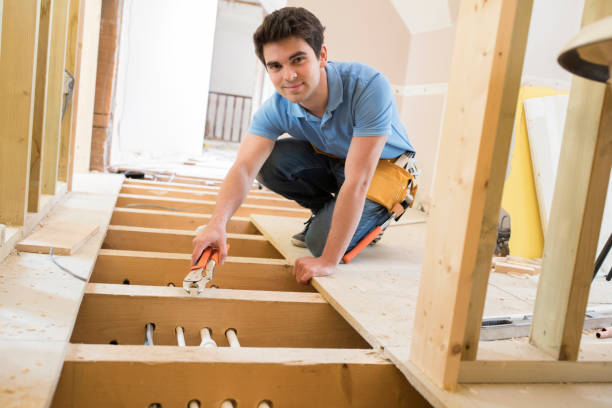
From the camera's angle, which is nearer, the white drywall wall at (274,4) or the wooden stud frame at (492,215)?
the wooden stud frame at (492,215)

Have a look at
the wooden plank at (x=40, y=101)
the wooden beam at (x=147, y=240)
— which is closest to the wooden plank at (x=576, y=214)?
the wooden beam at (x=147, y=240)

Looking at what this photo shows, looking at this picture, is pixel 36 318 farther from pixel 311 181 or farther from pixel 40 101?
pixel 311 181

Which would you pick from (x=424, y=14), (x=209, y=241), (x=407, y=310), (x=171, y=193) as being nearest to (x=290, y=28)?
(x=209, y=241)

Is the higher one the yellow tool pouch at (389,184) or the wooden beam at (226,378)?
the yellow tool pouch at (389,184)

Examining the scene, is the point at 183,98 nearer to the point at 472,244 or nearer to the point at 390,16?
the point at 390,16

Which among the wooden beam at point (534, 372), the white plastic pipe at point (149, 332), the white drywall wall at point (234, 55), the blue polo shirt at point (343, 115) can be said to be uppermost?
the white drywall wall at point (234, 55)

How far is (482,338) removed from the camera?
1.29 meters

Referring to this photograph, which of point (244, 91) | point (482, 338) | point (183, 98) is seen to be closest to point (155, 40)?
point (183, 98)

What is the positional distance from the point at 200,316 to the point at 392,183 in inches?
39.0

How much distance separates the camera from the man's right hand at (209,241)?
139cm

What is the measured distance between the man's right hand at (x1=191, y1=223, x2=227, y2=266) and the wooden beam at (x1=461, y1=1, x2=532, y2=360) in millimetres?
733

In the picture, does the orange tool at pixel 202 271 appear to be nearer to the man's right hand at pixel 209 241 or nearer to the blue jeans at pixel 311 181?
the man's right hand at pixel 209 241

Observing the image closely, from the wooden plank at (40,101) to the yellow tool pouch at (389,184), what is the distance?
1242 millimetres

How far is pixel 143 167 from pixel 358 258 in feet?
9.91
